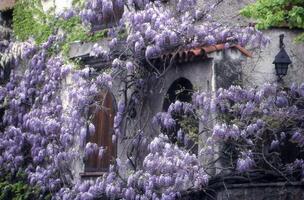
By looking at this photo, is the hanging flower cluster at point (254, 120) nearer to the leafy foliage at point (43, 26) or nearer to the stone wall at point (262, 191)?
the stone wall at point (262, 191)

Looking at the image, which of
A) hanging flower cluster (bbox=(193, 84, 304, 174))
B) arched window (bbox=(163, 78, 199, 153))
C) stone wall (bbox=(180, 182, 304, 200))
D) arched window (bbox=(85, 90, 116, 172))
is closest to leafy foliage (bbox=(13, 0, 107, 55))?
arched window (bbox=(85, 90, 116, 172))

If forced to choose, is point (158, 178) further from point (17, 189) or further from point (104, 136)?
point (17, 189)

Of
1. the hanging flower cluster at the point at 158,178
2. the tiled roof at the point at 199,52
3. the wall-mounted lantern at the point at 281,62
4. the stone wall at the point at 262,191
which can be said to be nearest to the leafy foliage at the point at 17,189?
the hanging flower cluster at the point at 158,178

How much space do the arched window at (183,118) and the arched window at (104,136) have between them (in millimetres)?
1574

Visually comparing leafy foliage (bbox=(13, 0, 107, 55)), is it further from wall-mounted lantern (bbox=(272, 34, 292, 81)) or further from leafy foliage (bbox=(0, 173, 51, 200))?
wall-mounted lantern (bbox=(272, 34, 292, 81))

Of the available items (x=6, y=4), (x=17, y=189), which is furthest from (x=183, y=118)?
(x=6, y=4)

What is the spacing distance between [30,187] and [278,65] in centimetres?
602

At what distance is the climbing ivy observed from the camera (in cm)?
1135

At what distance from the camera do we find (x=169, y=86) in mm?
13234

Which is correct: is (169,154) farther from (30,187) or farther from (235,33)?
(30,187)

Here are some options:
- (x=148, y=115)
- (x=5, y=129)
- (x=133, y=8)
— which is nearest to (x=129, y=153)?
(x=148, y=115)

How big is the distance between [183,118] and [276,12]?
2449mm

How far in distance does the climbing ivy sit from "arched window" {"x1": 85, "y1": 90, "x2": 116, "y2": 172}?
12.7 ft

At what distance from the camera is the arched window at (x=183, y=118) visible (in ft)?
40.0
